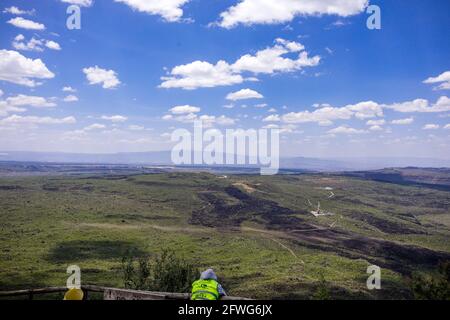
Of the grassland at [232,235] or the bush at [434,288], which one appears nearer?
the bush at [434,288]

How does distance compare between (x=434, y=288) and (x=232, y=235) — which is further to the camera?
(x=232, y=235)

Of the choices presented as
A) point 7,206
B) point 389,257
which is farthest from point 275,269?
point 7,206

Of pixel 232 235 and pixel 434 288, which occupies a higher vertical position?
pixel 434 288

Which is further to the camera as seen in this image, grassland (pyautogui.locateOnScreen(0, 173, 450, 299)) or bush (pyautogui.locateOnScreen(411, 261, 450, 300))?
grassland (pyautogui.locateOnScreen(0, 173, 450, 299))

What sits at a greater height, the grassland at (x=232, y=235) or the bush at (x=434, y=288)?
the bush at (x=434, y=288)

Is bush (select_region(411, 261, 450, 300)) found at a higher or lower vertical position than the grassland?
higher
